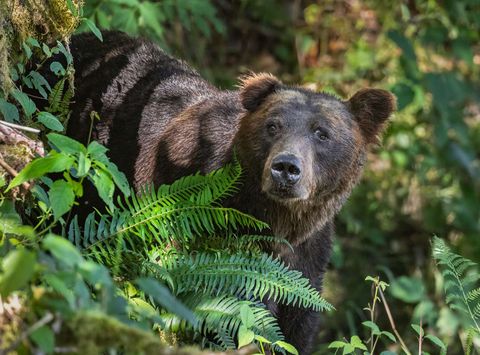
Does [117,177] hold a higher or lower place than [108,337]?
higher

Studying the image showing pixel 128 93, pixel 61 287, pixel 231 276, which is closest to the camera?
pixel 61 287

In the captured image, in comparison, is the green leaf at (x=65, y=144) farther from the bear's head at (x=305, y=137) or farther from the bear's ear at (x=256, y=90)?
the bear's ear at (x=256, y=90)

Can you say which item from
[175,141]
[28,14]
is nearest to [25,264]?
Result: [28,14]

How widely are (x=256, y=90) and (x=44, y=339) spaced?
3887 millimetres

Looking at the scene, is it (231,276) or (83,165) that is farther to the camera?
(231,276)

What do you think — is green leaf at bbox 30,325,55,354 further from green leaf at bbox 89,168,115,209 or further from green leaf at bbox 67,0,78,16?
green leaf at bbox 67,0,78,16

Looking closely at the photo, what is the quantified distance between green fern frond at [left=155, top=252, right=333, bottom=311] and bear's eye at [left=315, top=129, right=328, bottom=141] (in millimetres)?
1263

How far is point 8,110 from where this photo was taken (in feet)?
14.9

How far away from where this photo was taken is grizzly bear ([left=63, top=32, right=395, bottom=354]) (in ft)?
19.2

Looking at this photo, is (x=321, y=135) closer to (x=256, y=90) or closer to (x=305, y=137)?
(x=305, y=137)

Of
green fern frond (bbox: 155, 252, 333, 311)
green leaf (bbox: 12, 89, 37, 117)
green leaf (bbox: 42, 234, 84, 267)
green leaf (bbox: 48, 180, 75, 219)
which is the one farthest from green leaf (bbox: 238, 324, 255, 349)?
green leaf (bbox: 42, 234, 84, 267)

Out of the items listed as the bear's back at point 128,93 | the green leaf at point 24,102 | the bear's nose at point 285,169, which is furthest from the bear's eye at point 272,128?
the green leaf at point 24,102

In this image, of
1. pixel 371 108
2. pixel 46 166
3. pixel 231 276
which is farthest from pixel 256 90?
pixel 46 166

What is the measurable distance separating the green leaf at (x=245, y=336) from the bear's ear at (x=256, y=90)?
2.22m
